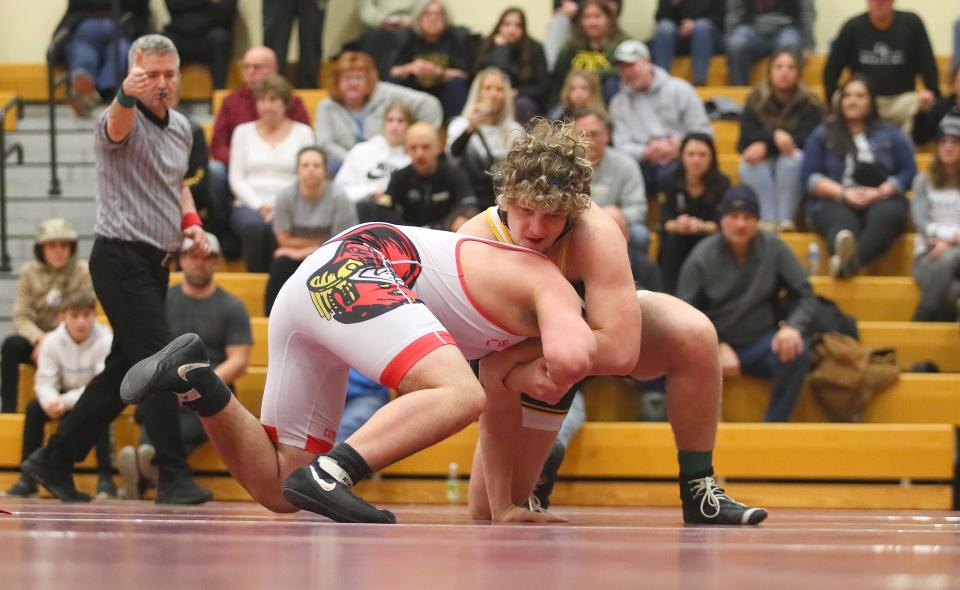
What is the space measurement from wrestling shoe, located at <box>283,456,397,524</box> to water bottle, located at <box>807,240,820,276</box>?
Result: 14.4ft

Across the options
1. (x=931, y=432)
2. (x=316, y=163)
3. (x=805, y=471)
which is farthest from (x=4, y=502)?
(x=931, y=432)

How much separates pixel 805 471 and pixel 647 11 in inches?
176

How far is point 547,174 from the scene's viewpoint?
131 inches

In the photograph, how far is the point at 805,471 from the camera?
5840 millimetres

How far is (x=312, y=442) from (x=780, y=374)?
9.75 ft

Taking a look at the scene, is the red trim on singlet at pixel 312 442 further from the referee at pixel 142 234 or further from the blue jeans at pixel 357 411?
the blue jeans at pixel 357 411

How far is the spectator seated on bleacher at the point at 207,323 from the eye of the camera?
5.95 metres

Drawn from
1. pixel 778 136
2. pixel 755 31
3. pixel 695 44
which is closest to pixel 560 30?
pixel 695 44

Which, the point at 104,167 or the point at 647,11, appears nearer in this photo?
the point at 104,167

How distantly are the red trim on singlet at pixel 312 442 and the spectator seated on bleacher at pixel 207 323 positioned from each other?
229cm

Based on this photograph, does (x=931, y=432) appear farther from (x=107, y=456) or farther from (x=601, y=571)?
(x=601, y=571)

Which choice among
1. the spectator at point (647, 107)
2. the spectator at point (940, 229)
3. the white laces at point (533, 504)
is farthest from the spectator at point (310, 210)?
the white laces at point (533, 504)

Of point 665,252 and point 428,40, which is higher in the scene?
point 428,40

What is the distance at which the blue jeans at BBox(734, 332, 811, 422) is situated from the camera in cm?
609
